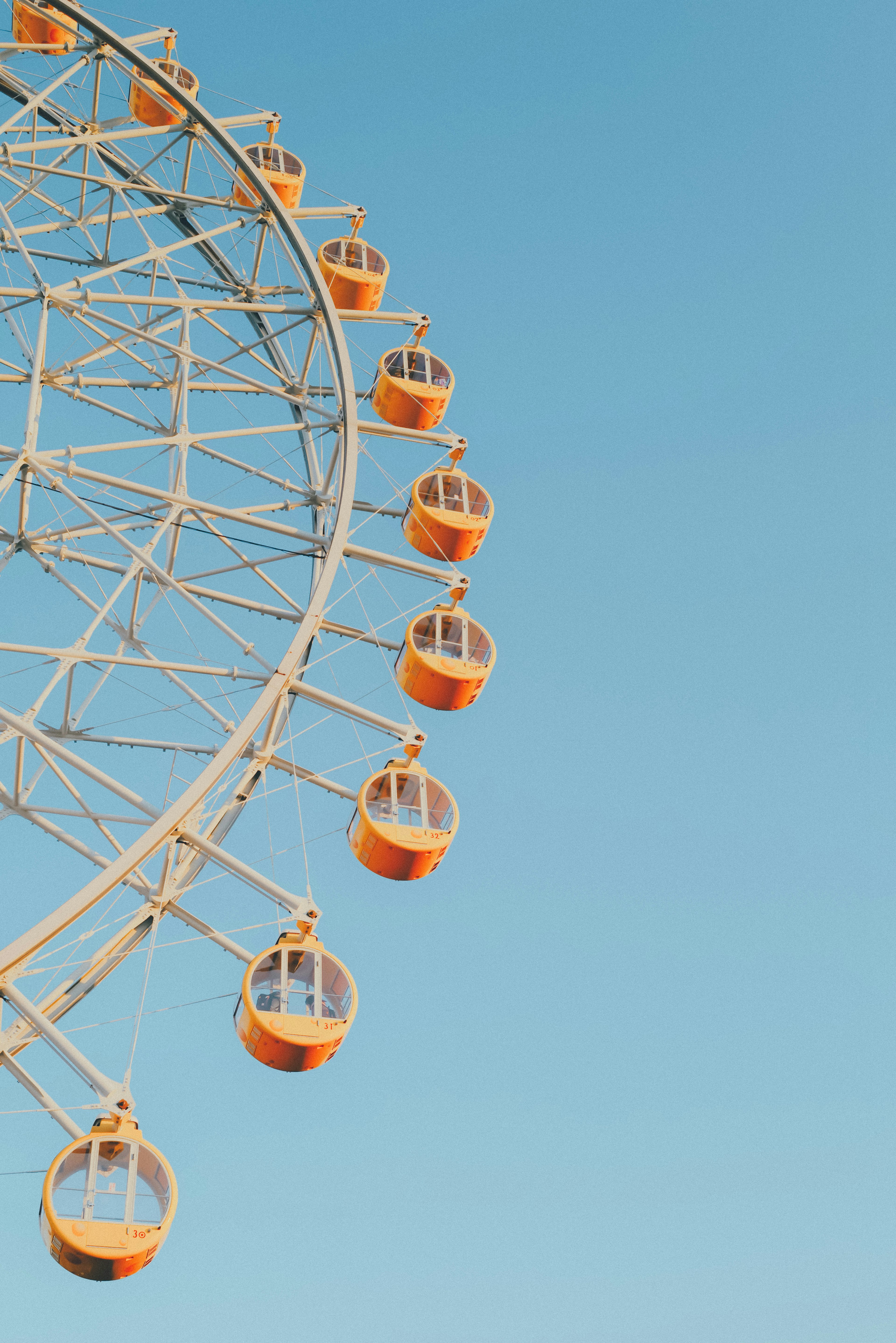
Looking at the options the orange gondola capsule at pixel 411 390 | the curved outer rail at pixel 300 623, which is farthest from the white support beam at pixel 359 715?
the orange gondola capsule at pixel 411 390

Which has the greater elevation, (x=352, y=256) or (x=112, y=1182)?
(x=352, y=256)

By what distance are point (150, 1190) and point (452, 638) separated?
287 inches

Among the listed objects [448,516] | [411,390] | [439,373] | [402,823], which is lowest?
[402,823]

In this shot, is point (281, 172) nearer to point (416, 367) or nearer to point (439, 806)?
point (416, 367)

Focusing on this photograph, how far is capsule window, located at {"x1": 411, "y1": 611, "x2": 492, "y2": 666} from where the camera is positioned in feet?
55.2

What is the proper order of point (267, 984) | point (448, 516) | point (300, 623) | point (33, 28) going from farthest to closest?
point (33, 28) → point (448, 516) → point (300, 623) → point (267, 984)

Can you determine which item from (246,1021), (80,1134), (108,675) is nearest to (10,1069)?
(80,1134)

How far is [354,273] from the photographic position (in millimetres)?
23125

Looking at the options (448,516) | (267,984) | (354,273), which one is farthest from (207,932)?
(354,273)

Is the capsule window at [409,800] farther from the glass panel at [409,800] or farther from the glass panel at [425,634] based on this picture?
the glass panel at [425,634]

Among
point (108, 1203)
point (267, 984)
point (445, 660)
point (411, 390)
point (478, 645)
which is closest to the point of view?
point (108, 1203)

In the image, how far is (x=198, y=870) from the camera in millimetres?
14234

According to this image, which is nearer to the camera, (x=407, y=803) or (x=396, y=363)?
(x=407, y=803)

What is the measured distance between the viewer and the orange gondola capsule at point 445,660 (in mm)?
16562
